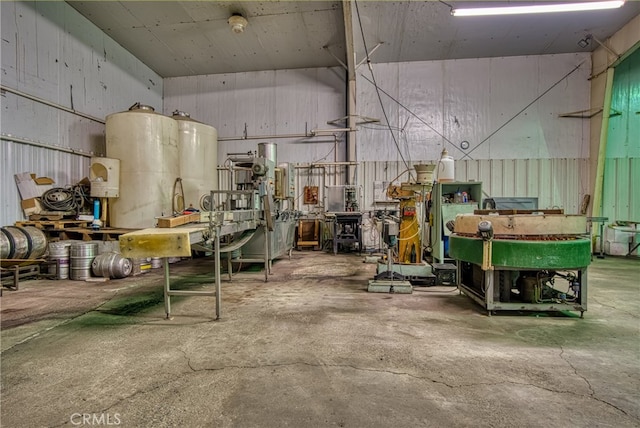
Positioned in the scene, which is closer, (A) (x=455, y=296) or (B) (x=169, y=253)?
(B) (x=169, y=253)

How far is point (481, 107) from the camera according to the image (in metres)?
7.26

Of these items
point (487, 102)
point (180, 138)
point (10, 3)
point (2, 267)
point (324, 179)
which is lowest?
point (2, 267)

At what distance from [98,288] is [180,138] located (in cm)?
342

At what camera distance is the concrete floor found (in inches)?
60.4

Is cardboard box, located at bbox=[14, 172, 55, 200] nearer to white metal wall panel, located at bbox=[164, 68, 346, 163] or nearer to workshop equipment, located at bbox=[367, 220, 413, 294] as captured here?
white metal wall panel, located at bbox=[164, 68, 346, 163]

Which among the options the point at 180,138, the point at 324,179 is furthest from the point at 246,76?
the point at 324,179

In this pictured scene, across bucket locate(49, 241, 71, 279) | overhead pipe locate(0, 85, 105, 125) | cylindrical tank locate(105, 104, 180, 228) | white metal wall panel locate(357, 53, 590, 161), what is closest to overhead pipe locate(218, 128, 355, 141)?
white metal wall panel locate(357, 53, 590, 161)

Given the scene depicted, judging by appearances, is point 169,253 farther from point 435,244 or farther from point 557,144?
point 557,144

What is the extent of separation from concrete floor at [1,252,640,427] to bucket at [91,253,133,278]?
3.09 feet

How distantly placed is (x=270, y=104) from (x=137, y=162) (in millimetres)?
3763

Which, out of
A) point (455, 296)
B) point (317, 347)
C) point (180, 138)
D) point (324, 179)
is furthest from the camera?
point (324, 179)

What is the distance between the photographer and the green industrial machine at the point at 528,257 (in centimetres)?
268

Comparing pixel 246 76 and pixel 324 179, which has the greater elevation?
pixel 246 76

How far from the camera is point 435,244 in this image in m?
4.80
